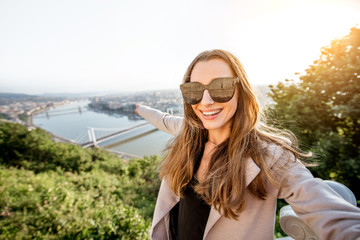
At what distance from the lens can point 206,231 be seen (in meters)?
0.91

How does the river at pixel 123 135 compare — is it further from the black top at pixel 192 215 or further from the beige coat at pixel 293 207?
the black top at pixel 192 215

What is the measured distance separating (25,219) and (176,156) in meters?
2.99

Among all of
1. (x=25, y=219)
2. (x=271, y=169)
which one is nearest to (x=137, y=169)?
(x=25, y=219)

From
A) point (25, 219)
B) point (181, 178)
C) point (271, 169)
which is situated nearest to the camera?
point (271, 169)

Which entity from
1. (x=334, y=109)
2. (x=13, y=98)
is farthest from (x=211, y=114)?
(x=13, y=98)

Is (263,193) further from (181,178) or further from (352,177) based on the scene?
(352,177)

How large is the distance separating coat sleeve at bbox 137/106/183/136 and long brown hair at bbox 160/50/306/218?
1.55 ft

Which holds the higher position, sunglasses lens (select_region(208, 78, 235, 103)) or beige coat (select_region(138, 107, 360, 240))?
sunglasses lens (select_region(208, 78, 235, 103))

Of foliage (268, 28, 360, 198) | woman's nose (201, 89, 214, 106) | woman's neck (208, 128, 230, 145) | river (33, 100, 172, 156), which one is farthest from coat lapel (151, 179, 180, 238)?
river (33, 100, 172, 156)

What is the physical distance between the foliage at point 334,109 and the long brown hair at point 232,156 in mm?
1973

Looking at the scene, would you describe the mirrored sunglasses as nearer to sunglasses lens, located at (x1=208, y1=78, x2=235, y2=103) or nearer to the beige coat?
sunglasses lens, located at (x1=208, y1=78, x2=235, y2=103)

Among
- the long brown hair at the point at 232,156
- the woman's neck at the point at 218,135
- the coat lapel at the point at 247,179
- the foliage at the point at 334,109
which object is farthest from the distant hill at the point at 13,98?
the foliage at the point at 334,109

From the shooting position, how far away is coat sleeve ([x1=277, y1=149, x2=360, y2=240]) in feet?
1.97

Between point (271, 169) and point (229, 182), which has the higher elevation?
point (271, 169)
